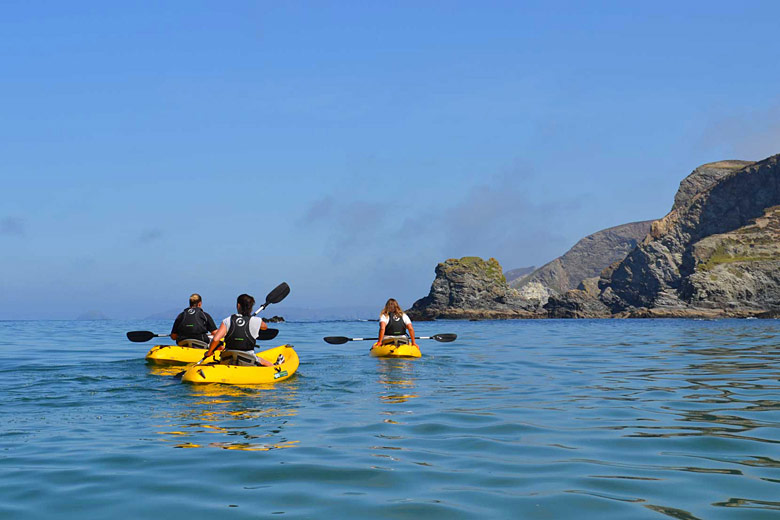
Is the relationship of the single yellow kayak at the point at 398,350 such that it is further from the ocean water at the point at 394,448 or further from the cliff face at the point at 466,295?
the cliff face at the point at 466,295

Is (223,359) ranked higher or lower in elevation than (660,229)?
lower

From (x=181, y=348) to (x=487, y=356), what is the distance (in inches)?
400

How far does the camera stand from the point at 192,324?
719 inches

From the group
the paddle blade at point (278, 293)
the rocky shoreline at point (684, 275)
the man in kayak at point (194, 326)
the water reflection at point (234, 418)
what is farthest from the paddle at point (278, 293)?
the rocky shoreline at point (684, 275)

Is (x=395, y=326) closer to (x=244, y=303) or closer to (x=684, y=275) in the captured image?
(x=244, y=303)

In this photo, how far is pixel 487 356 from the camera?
75.3 ft

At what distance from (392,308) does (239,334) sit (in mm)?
7494

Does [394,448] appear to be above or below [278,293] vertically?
below

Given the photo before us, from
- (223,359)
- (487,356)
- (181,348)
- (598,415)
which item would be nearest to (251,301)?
(223,359)

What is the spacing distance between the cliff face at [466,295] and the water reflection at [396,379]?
380 ft

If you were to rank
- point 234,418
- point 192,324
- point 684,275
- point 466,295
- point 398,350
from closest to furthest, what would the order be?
point 234,418
point 192,324
point 398,350
point 466,295
point 684,275

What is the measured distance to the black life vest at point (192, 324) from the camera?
59.7ft

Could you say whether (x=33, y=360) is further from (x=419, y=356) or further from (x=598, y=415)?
(x=598, y=415)

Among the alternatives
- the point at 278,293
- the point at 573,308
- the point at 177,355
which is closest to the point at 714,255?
the point at 573,308
